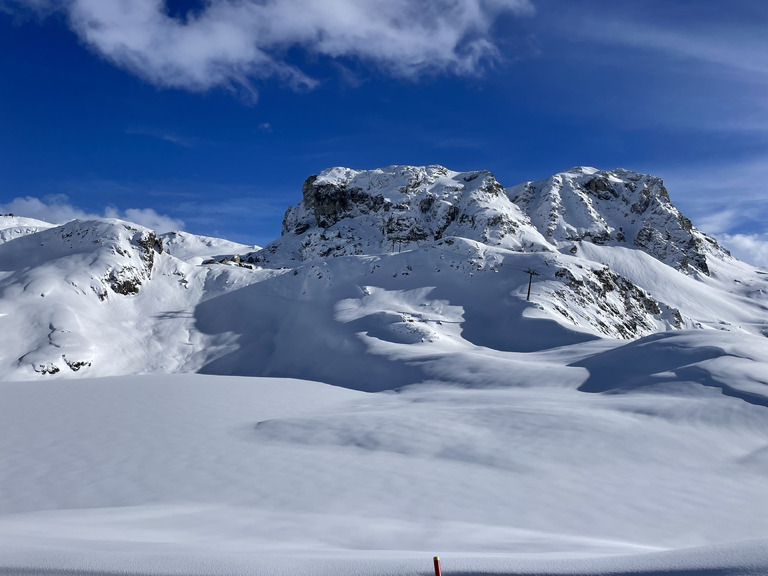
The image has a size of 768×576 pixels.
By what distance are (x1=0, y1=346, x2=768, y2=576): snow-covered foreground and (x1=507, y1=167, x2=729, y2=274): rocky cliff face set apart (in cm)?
8876

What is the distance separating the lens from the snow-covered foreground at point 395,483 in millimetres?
5117

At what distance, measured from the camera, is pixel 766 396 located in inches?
566

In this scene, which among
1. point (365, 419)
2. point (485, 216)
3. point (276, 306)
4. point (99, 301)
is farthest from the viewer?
point (485, 216)

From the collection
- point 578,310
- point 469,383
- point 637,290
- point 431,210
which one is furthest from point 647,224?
point 469,383

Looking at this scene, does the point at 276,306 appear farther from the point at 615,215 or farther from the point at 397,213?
the point at 615,215

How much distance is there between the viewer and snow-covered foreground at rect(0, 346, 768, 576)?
5.12m

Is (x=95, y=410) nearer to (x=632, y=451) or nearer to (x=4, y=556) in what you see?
(x=4, y=556)

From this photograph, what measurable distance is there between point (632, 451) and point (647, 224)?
379ft

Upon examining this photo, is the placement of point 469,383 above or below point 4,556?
above

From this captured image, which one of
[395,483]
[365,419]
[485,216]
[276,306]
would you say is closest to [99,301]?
[276,306]

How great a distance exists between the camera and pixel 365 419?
560 inches

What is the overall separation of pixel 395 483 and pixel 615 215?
121440 millimetres

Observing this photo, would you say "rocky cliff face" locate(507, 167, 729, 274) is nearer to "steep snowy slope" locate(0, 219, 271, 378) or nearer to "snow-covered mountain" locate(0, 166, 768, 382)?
"snow-covered mountain" locate(0, 166, 768, 382)

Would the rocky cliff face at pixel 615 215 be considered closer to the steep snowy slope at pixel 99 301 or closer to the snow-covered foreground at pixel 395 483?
the steep snowy slope at pixel 99 301
